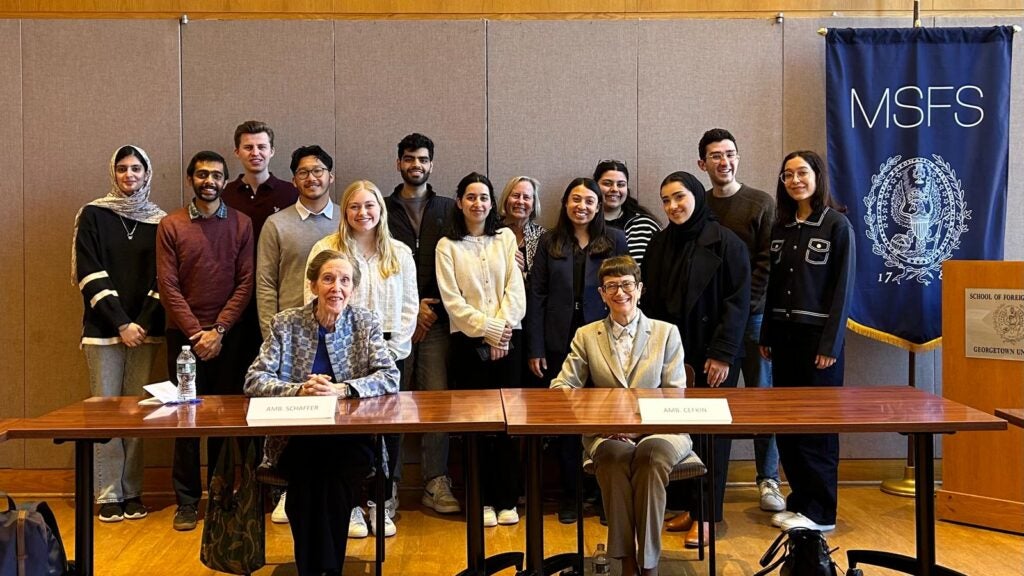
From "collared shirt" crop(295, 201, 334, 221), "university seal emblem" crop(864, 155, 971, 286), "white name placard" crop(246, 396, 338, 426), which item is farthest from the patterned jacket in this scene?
"university seal emblem" crop(864, 155, 971, 286)

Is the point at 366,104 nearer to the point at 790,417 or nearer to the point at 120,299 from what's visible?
the point at 120,299

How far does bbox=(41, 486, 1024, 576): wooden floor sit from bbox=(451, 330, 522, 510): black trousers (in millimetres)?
180

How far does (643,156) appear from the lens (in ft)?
16.5

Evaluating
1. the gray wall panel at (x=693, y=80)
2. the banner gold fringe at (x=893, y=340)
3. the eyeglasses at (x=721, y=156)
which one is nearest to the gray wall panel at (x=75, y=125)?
the gray wall panel at (x=693, y=80)

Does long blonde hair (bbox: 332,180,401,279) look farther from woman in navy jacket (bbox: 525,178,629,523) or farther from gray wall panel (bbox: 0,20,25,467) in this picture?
gray wall panel (bbox: 0,20,25,467)

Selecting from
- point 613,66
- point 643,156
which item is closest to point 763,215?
point 643,156

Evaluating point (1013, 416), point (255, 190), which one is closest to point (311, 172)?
Result: point (255, 190)

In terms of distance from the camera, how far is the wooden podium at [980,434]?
13.8 feet

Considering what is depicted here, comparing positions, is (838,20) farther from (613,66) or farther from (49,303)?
(49,303)

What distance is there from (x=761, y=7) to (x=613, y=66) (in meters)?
0.87

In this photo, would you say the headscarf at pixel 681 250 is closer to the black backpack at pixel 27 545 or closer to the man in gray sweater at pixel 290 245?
the man in gray sweater at pixel 290 245

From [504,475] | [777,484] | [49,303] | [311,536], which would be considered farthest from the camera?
[49,303]

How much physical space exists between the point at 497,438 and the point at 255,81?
2.31 m

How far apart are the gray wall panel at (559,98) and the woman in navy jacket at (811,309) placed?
1102 mm
